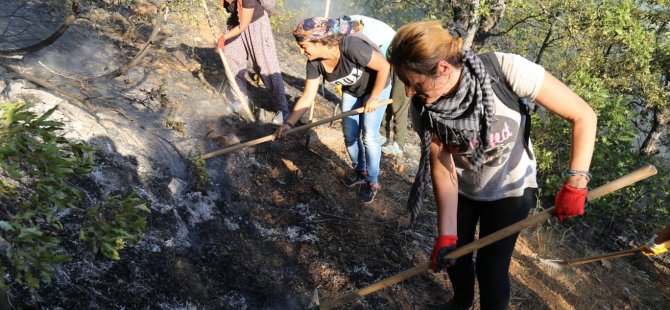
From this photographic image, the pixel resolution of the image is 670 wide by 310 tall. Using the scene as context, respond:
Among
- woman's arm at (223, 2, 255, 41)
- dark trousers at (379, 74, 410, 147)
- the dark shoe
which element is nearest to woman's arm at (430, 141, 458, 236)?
the dark shoe

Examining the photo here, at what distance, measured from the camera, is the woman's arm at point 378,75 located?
3.51 meters

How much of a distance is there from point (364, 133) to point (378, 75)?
0.57 meters

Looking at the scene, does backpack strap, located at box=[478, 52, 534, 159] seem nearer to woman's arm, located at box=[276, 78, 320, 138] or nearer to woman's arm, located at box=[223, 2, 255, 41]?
woman's arm, located at box=[276, 78, 320, 138]

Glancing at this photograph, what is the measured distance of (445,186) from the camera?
2.33 meters

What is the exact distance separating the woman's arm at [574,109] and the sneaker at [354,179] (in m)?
2.60

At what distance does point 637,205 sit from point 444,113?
6243mm

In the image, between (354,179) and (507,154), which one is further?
(354,179)

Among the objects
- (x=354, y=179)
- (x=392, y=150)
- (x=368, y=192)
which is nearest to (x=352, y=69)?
(x=368, y=192)

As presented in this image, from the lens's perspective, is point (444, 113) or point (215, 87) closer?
point (444, 113)

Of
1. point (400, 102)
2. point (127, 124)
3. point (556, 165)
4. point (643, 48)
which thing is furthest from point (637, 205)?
point (127, 124)

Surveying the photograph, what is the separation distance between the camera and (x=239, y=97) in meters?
4.84

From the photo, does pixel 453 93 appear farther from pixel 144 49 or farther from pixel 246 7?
pixel 144 49

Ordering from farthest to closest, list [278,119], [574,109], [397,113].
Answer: [397,113], [278,119], [574,109]

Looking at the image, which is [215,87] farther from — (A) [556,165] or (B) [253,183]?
(A) [556,165]
